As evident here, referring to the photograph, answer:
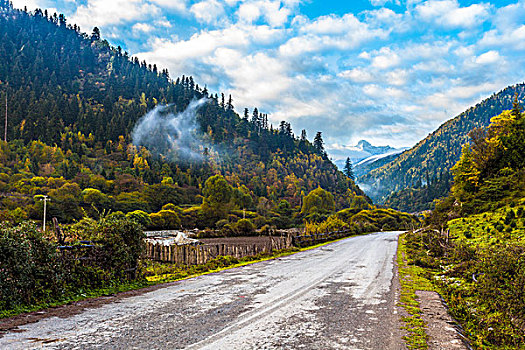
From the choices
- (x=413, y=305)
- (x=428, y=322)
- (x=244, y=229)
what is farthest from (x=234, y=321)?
(x=244, y=229)

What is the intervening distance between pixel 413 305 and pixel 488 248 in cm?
606

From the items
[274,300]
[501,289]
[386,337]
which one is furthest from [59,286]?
[501,289]

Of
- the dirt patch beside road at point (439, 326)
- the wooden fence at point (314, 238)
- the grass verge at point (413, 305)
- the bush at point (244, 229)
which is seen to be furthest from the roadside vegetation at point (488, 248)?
the bush at point (244, 229)

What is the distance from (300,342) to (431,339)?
8.49ft

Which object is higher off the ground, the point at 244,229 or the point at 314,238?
the point at 314,238

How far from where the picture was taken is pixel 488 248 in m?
13.2

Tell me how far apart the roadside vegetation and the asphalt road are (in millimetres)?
1907

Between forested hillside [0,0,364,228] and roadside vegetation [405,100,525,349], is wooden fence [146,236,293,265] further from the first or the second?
forested hillside [0,0,364,228]

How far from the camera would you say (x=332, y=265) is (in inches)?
712

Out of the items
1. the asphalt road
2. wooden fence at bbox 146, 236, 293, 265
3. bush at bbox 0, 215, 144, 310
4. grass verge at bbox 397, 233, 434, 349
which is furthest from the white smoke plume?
the asphalt road

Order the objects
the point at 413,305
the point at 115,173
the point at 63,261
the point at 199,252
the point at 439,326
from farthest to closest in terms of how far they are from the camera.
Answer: the point at 115,173
the point at 199,252
the point at 63,261
the point at 413,305
the point at 439,326

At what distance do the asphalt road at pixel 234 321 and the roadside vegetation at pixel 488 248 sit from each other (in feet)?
6.26

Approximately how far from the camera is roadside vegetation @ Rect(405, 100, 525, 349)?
766 centimetres

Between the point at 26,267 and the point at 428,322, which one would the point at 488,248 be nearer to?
the point at 428,322
